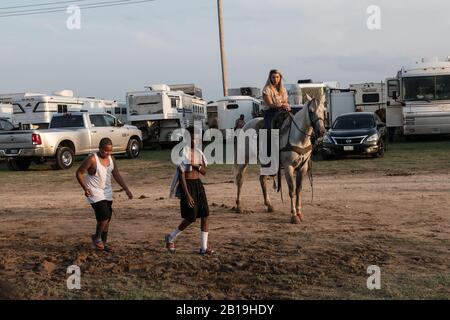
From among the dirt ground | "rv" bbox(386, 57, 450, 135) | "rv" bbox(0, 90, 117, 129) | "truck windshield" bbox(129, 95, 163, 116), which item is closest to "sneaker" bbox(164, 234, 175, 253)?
the dirt ground

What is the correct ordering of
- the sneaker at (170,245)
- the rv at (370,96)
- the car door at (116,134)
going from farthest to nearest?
1. the rv at (370,96)
2. the car door at (116,134)
3. the sneaker at (170,245)

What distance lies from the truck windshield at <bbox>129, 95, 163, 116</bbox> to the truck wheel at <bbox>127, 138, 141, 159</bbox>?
4932 mm

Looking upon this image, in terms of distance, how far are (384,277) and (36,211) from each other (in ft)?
26.1

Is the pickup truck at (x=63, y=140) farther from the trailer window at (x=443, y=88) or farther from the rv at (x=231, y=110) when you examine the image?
the trailer window at (x=443, y=88)

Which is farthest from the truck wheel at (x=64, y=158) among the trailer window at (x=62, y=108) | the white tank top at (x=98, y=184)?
the white tank top at (x=98, y=184)

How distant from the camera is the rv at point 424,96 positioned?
24.4 metres

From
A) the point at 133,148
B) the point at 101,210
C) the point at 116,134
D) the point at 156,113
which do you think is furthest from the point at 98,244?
the point at 156,113

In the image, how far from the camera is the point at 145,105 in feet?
100

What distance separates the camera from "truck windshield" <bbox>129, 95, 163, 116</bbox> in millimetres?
30203

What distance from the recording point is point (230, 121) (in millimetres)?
31844

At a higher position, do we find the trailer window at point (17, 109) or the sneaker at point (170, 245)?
the trailer window at point (17, 109)

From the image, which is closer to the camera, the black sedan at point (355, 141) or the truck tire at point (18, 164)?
the black sedan at point (355, 141)

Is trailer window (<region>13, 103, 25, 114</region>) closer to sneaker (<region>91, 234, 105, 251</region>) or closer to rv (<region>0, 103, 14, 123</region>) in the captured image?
rv (<region>0, 103, 14, 123</region>)
